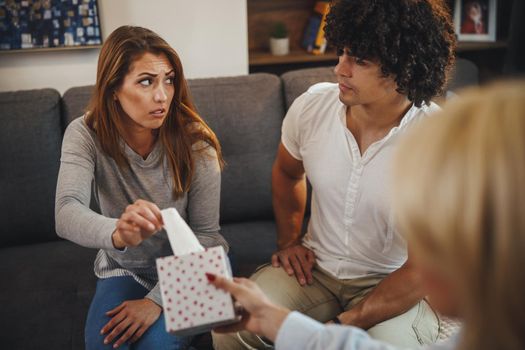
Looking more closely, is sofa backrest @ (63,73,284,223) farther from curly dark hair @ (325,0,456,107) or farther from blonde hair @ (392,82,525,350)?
blonde hair @ (392,82,525,350)

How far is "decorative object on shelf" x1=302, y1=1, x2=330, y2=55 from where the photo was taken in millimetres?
2836

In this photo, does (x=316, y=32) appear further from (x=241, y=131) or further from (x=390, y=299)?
(x=390, y=299)

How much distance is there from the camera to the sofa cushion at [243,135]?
2014mm

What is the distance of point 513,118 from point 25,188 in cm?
169

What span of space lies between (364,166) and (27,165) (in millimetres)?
1160

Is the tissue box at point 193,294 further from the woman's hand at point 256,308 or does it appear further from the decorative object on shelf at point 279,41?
the decorative object on shelf at point 279,41

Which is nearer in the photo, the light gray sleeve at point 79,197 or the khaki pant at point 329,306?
the light gray sleeve at point 79,197

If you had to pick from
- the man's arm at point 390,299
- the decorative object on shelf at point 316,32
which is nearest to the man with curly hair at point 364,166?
the man's arm at point 390,299

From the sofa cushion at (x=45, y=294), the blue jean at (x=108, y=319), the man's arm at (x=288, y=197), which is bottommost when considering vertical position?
the sofa cushion at (x=45, y=294)

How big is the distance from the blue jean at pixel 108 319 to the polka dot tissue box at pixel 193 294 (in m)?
0.40

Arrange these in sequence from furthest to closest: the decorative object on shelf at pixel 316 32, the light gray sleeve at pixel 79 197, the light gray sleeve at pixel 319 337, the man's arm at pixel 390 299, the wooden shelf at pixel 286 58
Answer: the decorative object on shelf at pixel 316 32 → the wooden shelf at pixel 286 58 → the man's arm at pixel 390 299 → the light gray sleeve at pixel 79 197 → the light gray sleeve at pixel 319 337

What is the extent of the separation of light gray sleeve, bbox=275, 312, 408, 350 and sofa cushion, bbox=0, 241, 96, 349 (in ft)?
2.79

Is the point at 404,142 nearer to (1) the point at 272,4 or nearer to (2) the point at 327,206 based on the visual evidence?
(2) the point at 327,206

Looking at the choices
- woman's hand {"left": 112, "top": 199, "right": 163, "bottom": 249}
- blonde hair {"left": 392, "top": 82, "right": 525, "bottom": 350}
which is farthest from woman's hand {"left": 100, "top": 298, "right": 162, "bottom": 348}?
blonde hair {"left": 392, "top": 82, "right": 525, "bottom": 350}
